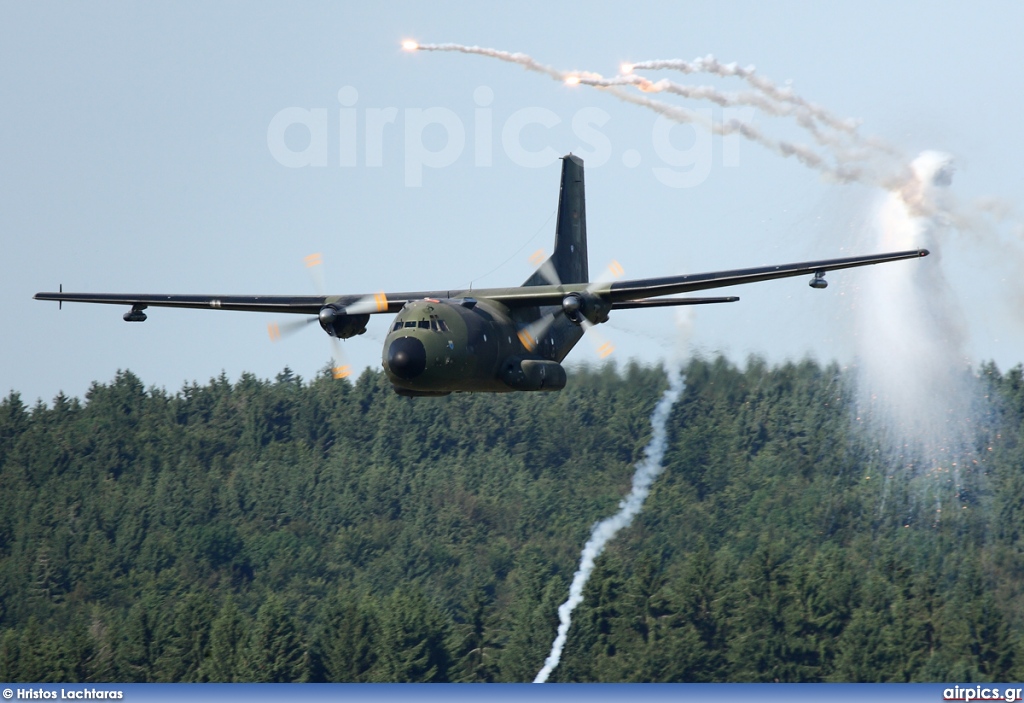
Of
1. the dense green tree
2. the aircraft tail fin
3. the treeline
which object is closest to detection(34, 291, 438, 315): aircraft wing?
the aircraft tail fin

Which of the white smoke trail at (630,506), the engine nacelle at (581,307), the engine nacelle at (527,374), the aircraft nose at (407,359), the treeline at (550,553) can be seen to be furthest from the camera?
the white smoke trail at (630,506)

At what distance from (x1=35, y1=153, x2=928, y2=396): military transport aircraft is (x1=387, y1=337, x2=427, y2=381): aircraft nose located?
0.02 metres

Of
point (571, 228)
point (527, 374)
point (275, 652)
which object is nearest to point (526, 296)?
point (527, 374)

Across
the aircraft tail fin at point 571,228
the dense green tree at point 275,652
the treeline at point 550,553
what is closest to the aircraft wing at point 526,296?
the aircraft tail fin at point 571,228

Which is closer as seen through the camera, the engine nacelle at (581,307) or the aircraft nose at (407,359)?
the aircraft nose at (407,359)

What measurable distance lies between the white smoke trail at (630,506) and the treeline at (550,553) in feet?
2.29

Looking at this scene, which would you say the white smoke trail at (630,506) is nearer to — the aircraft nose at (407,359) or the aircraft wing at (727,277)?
the aircraft wing at (727,277)

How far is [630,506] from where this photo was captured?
289 feet

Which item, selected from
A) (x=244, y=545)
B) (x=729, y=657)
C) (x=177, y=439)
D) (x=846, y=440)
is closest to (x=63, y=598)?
(x=244, y=545)

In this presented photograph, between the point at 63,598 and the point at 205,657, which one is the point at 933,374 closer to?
the point at 205,657

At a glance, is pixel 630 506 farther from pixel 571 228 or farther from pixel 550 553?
pixel 571 228

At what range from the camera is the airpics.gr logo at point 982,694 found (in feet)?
179

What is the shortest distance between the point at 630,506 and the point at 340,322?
48.5 m

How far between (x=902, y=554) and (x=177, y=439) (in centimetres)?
6100
